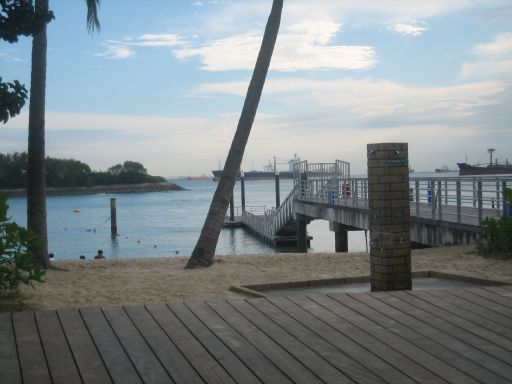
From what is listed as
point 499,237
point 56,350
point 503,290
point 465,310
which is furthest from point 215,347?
point 499,237

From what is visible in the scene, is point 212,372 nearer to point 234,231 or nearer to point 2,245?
point 2,245

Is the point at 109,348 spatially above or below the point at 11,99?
below

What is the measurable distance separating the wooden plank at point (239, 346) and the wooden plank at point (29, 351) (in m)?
1.13

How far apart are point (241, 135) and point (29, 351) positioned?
28.8ft

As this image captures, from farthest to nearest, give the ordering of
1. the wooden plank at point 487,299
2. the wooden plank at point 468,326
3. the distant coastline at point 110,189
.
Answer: the distant coastline at point 110,189, the wooden plank at point 487,299, the wooden plank at point 468,326

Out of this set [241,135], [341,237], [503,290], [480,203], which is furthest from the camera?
[341,237]

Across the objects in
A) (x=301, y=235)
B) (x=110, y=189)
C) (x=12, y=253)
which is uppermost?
(x=12, y=253)

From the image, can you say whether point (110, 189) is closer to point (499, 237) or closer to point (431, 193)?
point (431, 193)

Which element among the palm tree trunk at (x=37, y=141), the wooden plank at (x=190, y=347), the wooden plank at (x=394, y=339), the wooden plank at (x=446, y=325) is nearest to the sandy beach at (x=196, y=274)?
the palm tree trunk at (x=37, y=141)

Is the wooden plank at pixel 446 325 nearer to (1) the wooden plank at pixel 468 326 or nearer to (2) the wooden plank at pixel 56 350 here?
(1) the wooden plank at pixel 468 326

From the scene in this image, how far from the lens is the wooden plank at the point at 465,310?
459cm

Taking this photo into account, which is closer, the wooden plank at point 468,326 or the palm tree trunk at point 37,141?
the wooden plank at point 468,326

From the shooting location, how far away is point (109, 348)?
413 cm

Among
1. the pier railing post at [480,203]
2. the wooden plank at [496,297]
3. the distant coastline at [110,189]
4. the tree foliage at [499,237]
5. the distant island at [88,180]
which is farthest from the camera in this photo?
the distant coastline at [110,189]
